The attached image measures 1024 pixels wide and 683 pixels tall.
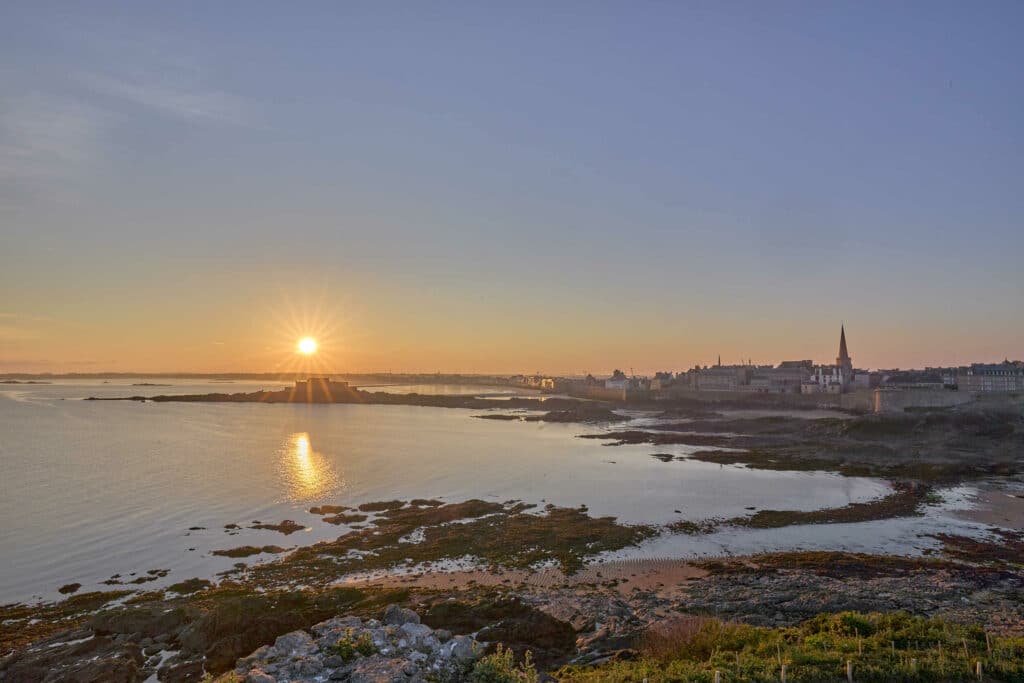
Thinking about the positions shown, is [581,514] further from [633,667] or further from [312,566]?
[633,667]

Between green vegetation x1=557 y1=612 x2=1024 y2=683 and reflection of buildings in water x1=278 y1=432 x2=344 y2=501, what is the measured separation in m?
30.5

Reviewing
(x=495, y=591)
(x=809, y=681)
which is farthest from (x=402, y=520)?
(x=809, y=681)

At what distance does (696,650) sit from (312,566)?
16617 mm

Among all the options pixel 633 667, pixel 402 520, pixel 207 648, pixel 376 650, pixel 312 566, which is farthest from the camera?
pixel 402 520

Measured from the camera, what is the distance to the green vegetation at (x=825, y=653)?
11812mm

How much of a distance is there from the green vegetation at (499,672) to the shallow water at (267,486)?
50.6 ft

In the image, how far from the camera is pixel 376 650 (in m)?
14.2

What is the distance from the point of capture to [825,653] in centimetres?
1278

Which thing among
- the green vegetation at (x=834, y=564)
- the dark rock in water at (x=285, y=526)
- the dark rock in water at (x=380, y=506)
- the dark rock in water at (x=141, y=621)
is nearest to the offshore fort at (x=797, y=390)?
the green vegetation at (x=834, y=564)

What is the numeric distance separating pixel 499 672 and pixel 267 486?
1382 inches

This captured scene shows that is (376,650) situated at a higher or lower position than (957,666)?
lower

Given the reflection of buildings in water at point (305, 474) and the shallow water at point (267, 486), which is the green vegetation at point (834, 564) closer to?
the shallow water at point (267, 486)

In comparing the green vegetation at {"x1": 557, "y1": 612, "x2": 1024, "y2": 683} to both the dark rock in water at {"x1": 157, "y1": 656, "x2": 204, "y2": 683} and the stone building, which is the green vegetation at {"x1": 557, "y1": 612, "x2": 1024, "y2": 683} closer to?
the dark rock in water at {"x1": 157, "y1": 656, "x2": 204, "y2": 683}

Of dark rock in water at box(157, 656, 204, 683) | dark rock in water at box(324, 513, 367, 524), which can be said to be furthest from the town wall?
dark rock in water at box(157, 656, 204, 683)
